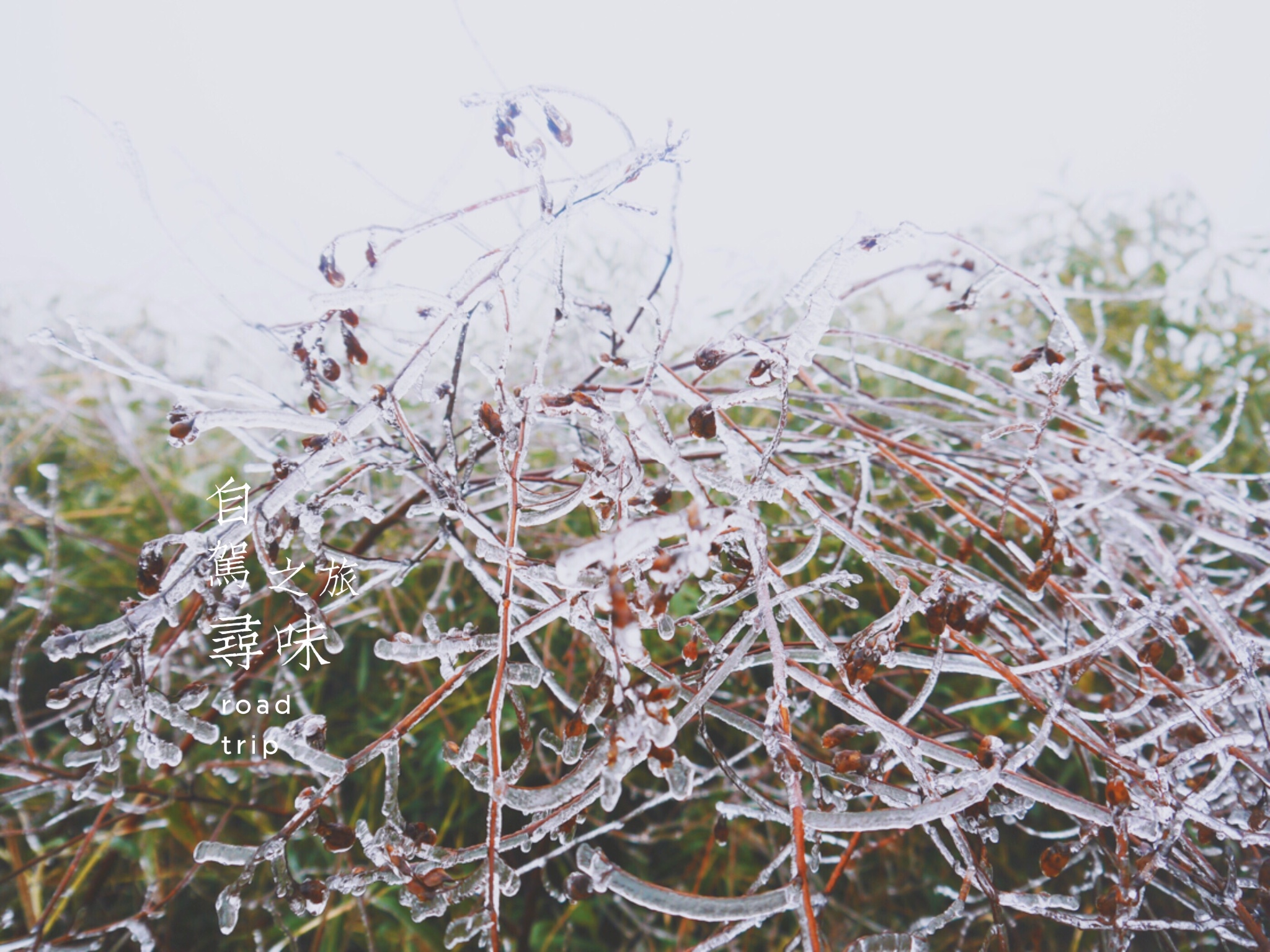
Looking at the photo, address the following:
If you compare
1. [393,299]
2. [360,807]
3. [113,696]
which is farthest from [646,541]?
[360,807]

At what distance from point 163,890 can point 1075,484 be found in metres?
1.14

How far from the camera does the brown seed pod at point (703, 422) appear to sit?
0.35m

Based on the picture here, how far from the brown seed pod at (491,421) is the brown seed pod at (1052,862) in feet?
1.31

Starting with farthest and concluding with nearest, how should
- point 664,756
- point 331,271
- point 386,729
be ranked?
point 386,729 → point 331,271 → point 664,756

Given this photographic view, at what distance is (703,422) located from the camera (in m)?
0.35

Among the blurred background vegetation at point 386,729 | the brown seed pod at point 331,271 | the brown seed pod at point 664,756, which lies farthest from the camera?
the blurred background vegetation at point 386,729

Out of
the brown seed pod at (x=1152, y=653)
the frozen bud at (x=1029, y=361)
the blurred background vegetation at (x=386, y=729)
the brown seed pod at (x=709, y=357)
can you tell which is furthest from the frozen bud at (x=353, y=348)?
the brown seed pod at (x=1152, y=653)

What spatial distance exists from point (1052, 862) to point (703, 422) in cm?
33

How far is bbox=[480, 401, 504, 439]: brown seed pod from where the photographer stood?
375mm

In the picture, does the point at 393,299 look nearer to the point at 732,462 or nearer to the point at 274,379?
the point at 732,462

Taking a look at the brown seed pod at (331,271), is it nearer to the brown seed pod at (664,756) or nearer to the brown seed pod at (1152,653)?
the brown seed pod at (664,756)

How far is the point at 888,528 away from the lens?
2.56 feet

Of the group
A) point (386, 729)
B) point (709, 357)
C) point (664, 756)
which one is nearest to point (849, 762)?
point (664, 756)

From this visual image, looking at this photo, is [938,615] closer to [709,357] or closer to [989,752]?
[989,752]
